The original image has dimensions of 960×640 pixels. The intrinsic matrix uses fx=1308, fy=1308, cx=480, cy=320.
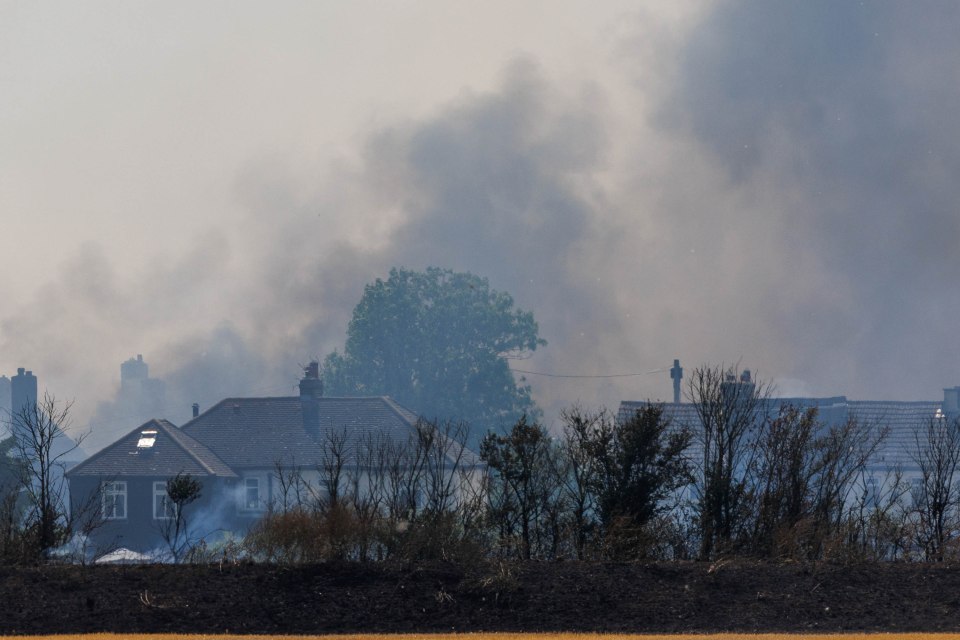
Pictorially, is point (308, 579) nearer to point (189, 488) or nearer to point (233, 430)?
point (189, 488)

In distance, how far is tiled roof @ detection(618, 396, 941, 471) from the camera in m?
57.6

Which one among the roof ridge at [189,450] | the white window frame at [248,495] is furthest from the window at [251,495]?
the roof ridge at [189,450]

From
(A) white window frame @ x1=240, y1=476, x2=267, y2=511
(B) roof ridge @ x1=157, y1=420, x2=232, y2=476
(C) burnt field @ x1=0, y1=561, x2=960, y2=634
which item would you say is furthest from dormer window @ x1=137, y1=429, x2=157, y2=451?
(C) burnt field @ x1=0, y1=561, x2=960, y2=634

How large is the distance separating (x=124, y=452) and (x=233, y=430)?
5.97m

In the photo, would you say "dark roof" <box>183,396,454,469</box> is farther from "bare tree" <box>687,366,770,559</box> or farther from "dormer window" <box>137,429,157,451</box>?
"bare tree" <box>687,366,770,559</box>

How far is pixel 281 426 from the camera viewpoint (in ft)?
212

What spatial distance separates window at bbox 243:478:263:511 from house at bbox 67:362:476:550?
0.05 metres

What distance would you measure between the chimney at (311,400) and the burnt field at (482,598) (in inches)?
1745

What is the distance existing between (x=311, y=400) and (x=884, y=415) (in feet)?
89.9

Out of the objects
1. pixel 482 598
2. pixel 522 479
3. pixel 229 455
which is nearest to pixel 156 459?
pixel 229 455

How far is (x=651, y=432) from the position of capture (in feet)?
77.8

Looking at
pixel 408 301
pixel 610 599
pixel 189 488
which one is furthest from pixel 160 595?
pixel 408 301

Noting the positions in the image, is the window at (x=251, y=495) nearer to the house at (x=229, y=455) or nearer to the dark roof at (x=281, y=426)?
the house at (x=229, y=455)

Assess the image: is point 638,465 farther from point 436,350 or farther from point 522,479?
point 436,350
